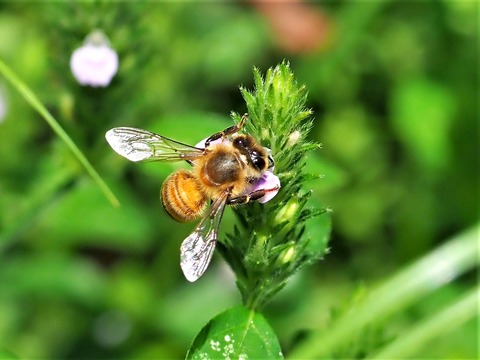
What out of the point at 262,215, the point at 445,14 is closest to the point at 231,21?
the point at 445,14

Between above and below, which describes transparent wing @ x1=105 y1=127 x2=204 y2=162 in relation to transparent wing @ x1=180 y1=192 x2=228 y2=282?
above

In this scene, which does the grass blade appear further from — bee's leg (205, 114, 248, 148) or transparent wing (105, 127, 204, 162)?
bee's leg (205, 114, 248, 148)

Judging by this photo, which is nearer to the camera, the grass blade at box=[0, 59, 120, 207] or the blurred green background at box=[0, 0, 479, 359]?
the grass blade at box=[0, 59, 120, 207]

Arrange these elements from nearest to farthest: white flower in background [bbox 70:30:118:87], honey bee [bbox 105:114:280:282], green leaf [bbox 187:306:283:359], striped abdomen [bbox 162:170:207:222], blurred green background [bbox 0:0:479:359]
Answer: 1. green leaf [bbox 187:306:283:359]
2. honey bee [bbox 105:114:280:282]
3. striped abdomen [bbox 162:170:207:222]
4. white flower in background [bbox 70:30:118:87]
5. blurred green background [bbox 0:0:479:359]

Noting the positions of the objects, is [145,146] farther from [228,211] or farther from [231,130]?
[228,211]

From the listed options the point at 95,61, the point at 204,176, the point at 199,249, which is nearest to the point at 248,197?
the point at 199,249

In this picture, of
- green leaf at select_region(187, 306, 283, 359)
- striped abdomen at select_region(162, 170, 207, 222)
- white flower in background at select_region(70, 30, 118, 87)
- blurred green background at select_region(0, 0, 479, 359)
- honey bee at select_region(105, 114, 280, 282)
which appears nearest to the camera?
green leaf at select_region(187, 306, 283, 359)

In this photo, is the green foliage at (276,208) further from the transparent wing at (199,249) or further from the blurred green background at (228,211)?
the blurred green background at (228,211)

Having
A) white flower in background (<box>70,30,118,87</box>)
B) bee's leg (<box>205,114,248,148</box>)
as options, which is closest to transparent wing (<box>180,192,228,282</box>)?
bee's leg (<box>205,114,248,148</box>)

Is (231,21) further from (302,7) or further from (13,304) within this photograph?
(13,304)
